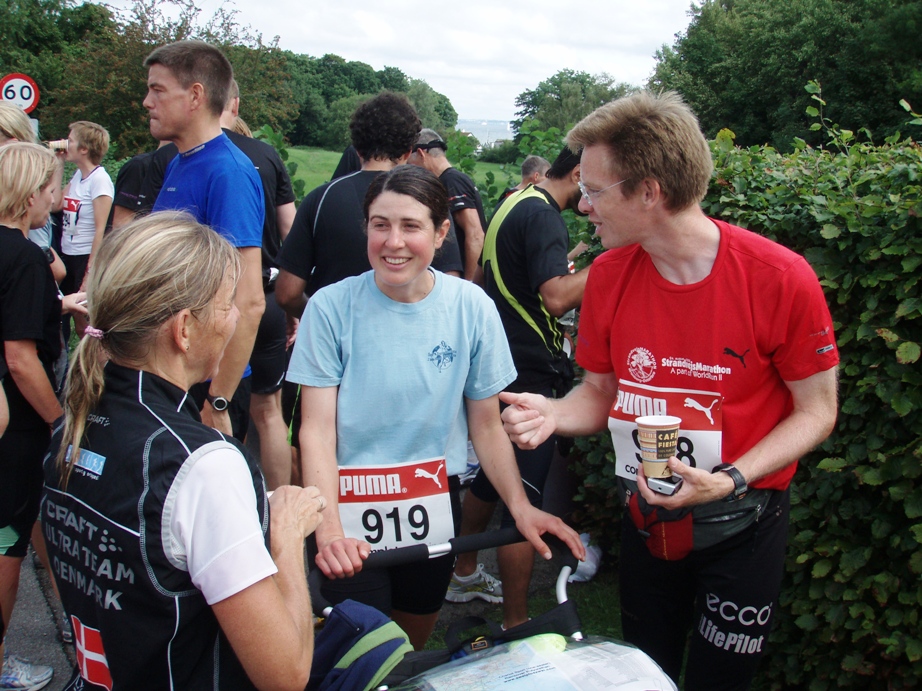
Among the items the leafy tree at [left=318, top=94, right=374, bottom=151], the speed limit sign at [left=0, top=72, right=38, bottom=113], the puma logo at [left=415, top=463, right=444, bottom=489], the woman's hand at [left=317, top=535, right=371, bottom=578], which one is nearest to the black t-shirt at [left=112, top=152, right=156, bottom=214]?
the puma logo at [left=415, top=463, right=444, bottom=489]

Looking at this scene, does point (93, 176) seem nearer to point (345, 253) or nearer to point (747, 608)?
point (345, 253)

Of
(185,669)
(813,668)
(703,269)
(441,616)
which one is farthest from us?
(441,616)

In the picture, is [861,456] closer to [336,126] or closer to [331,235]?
[331,235]

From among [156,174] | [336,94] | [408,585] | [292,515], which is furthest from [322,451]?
[336,94]

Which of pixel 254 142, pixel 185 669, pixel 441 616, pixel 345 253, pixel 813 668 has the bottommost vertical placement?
pixel 441 616

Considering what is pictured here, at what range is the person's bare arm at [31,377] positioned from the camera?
9.57ft

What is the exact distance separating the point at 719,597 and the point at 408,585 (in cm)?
104

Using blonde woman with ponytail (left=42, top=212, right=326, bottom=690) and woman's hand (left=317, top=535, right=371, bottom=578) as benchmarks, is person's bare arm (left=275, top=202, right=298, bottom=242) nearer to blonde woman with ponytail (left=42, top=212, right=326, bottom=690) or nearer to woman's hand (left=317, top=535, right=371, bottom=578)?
woman's hand (left=317, top=535, right=371, bottom=578)

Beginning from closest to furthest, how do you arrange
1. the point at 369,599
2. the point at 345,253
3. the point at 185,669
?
1. the point at 185,669
2. the point at 369,599
3. the point at 345,253

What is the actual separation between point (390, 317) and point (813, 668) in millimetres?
2160

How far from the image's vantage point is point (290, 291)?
397 cm

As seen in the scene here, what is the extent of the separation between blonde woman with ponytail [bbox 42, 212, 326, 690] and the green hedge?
2.08m

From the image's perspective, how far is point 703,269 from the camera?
7.36 feet

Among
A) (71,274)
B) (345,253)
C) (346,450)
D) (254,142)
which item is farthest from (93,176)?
(346,450)
